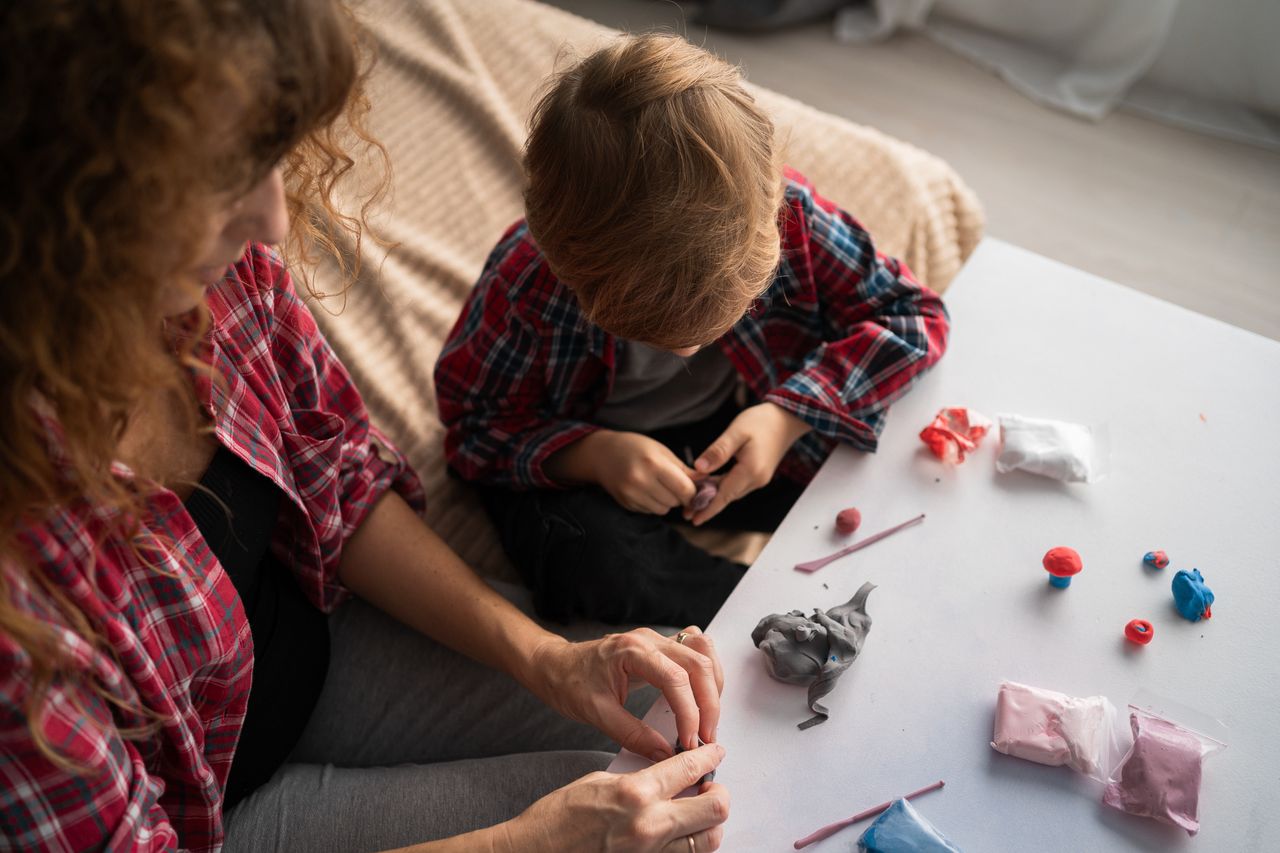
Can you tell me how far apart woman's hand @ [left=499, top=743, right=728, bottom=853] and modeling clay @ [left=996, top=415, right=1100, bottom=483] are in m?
0.38

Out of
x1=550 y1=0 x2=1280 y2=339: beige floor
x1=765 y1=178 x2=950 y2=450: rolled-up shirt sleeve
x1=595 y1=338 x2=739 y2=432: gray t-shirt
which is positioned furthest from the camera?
x1=550 y1=0 x2=1280 y2=339: beige floor

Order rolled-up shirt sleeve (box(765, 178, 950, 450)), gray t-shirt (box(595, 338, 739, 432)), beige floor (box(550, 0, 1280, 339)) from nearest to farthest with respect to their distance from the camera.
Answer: rolled-up shirt sleeve (box(765, 178, 950, 450)) → gray t-shirt (box(595, 338, 739, 432)) → beige floor (box(550, 0, 1280, 339))

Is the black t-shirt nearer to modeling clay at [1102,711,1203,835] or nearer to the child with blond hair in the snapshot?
the child with blond hair

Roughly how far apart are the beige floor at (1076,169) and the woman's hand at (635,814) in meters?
1.52

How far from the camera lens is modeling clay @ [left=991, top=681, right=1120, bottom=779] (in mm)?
715

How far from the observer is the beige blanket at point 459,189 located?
4.11 ft

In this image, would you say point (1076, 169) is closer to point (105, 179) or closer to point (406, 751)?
point (406, 751)

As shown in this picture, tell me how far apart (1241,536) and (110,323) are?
85cm

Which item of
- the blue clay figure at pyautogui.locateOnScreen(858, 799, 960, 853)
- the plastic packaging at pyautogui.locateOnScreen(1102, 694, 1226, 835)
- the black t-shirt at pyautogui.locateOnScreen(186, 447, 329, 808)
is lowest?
the plastic packaging at pyautogui.locateOnScreen(1102, 694, 1226, 835)

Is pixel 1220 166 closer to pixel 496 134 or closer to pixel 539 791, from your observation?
pixel 496 134

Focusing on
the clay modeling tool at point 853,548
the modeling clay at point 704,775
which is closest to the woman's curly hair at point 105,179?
the modeling clay at point 704,775

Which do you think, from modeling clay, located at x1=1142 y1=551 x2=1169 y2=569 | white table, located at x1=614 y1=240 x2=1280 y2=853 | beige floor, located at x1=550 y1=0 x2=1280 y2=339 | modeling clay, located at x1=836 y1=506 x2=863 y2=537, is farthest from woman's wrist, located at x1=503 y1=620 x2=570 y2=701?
beige floor, located at x1=550 y1=0 x2=1280 y2=339

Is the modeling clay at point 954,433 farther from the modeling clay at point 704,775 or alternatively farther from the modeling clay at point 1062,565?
the modeling clay at point 704,775

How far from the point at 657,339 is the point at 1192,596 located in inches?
18.6
